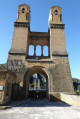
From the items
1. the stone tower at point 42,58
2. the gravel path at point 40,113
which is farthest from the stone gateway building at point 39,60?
the gravel path at point 40,113

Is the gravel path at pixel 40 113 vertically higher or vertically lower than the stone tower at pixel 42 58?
lower

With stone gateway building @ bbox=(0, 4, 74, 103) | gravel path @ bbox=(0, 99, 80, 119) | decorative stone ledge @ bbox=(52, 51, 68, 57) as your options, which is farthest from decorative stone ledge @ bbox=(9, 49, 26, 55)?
gravel path @ bbox=(0, 99, 80, 119)

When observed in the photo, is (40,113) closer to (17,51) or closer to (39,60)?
(39,60)

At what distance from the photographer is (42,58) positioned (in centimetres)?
1567

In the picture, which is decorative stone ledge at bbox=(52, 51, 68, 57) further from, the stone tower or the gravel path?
the gravel path

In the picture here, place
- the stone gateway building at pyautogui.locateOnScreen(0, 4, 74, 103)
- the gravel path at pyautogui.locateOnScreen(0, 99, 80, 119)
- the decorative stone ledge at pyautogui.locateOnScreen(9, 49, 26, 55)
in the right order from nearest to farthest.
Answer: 1. the gravel path at pyautogui.locateOnScreen(0, 99, 80, 119)
2. the stone gateway building at pyautogui.locateOnScreen(0, 4, 74, 103)
3. the decorative stone ledge at pyautogui.locateOnScreen(9, 49, 26, 55)

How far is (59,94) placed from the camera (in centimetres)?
1256

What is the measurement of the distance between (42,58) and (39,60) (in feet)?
3.63

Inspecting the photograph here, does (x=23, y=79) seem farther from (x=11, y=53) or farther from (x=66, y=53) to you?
(x=66, y=53)

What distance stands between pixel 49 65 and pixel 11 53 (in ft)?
20.2

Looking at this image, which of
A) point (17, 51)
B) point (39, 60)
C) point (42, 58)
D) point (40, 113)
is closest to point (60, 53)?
point (42, 58)

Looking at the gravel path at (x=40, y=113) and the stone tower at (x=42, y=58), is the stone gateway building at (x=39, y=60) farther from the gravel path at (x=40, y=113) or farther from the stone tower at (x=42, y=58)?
the gravel path at (x=40, y=113)

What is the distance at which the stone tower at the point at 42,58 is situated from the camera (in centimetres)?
1323

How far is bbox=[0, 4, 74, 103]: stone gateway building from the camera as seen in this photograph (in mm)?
12906
